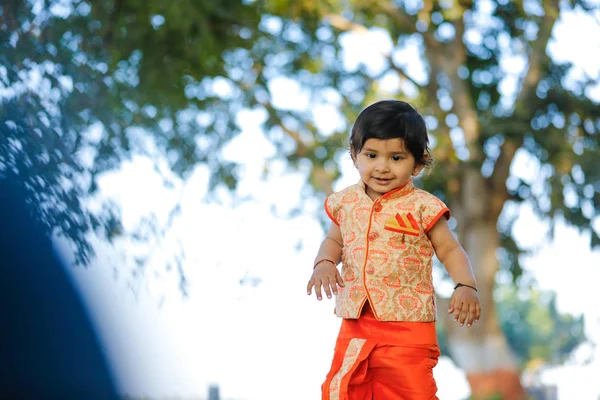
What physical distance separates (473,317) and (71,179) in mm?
1608

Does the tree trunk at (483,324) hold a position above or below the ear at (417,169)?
above

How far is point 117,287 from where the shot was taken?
8.93ft

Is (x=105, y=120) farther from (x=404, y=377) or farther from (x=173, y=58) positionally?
(x=404, y=377)

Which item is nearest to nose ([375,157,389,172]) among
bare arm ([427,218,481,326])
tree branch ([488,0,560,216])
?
bare arm ([427,218,481,326])

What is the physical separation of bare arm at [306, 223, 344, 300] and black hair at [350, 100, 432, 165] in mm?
304

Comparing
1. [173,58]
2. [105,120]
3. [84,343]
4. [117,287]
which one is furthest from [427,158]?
[173,58]

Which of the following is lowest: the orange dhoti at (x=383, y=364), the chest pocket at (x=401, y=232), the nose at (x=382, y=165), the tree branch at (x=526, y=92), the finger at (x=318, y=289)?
the orange dhoti at (x=383, y=364)

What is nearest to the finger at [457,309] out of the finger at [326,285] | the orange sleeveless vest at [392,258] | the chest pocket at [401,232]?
the orange sleeveless vest at [392,258]

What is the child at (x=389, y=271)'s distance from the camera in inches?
109

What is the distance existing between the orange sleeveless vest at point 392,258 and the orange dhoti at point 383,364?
37mm

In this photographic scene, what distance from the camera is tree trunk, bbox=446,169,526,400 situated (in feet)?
41.6

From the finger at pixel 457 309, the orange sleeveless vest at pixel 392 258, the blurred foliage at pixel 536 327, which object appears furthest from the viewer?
the blurred foliage at pixel 536 327

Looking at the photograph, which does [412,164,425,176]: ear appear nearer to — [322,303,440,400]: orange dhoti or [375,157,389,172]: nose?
[375,157,389,172]: nose

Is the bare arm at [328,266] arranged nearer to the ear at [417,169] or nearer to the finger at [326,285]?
the finger at [326,285]
